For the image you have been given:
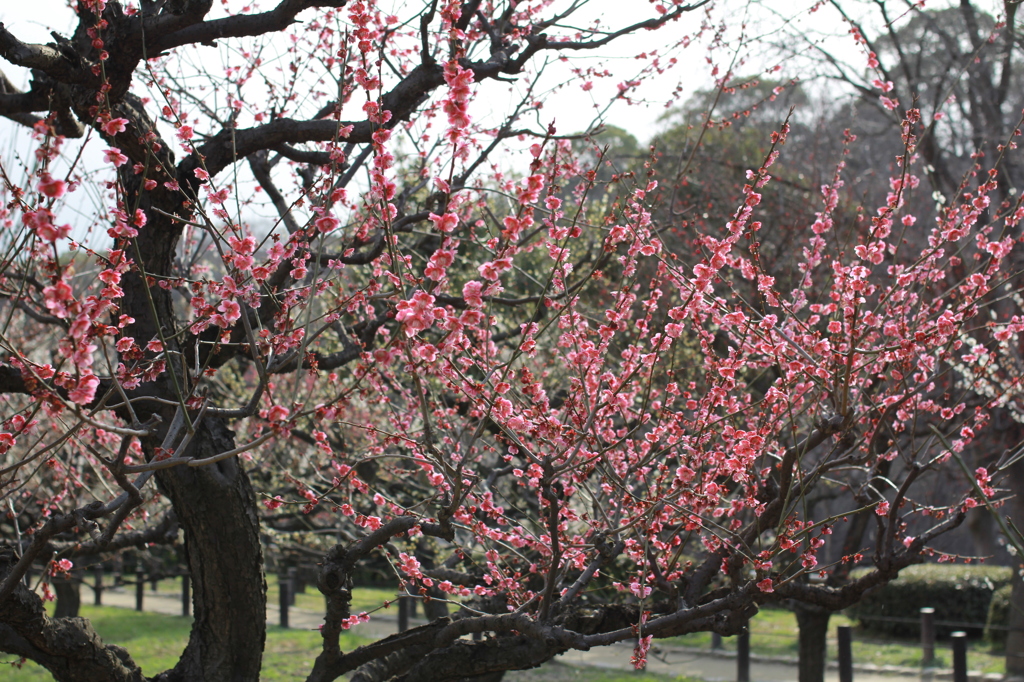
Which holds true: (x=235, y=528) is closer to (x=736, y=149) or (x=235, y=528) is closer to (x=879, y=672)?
(x=879, y=672)

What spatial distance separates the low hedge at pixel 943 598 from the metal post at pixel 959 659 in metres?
4.82

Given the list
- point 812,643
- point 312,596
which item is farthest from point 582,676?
point 312,596

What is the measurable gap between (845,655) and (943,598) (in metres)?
6.11

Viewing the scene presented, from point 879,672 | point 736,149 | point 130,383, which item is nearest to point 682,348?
point 879,672

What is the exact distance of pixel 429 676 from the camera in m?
3.75

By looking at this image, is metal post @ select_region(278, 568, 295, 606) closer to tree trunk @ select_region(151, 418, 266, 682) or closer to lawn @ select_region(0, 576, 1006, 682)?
lawn @ select_region(0, 576, 1006, 682)

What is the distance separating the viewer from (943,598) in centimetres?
1211

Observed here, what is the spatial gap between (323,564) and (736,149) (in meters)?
12.5

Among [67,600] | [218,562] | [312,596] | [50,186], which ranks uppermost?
[50,186]

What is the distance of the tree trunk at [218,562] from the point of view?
12.4 ft

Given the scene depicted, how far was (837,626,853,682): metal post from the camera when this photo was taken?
6.97 meters

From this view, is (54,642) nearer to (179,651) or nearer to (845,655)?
(845,655)

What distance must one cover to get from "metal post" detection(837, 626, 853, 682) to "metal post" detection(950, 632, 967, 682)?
822 mm

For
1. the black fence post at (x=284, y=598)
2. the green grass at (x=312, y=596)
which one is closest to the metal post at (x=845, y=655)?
the black fence post at (x=284, y=598)
